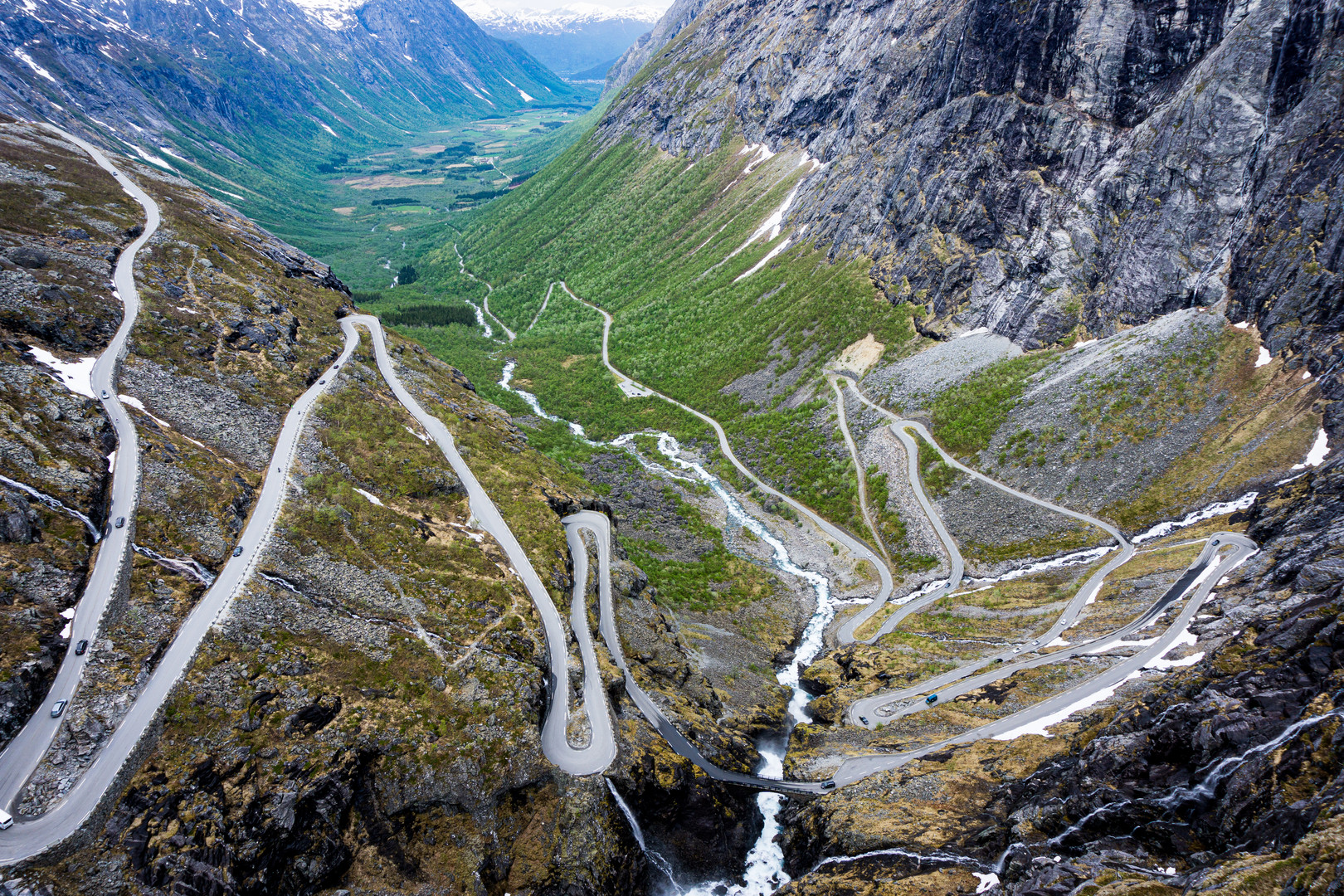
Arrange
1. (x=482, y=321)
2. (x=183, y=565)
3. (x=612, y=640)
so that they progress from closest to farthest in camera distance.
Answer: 1. (x=183, y=565)
2. (x=612, y=640)
3. (x=482, y=321)

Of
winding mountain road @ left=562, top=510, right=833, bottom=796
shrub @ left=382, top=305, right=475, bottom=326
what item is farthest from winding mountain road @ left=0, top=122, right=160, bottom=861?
shrub @ left=382, top=305, right=475, bottom=326

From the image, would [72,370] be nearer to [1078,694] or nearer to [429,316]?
[1078,694]

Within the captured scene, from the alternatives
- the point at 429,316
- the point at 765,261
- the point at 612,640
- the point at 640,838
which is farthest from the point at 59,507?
the point at 429,316

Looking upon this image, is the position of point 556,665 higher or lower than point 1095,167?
lower

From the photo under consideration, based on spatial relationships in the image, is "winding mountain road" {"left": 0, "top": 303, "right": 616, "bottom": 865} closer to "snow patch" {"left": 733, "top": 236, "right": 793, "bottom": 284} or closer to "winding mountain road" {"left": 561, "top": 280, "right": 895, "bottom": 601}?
"winding mountain road" {"left": 561, "top": 280, "right": 895, "bottom": 601}

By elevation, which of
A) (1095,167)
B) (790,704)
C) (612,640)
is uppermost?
(1095,167)

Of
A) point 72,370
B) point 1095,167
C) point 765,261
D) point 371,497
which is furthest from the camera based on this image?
point 765,261
